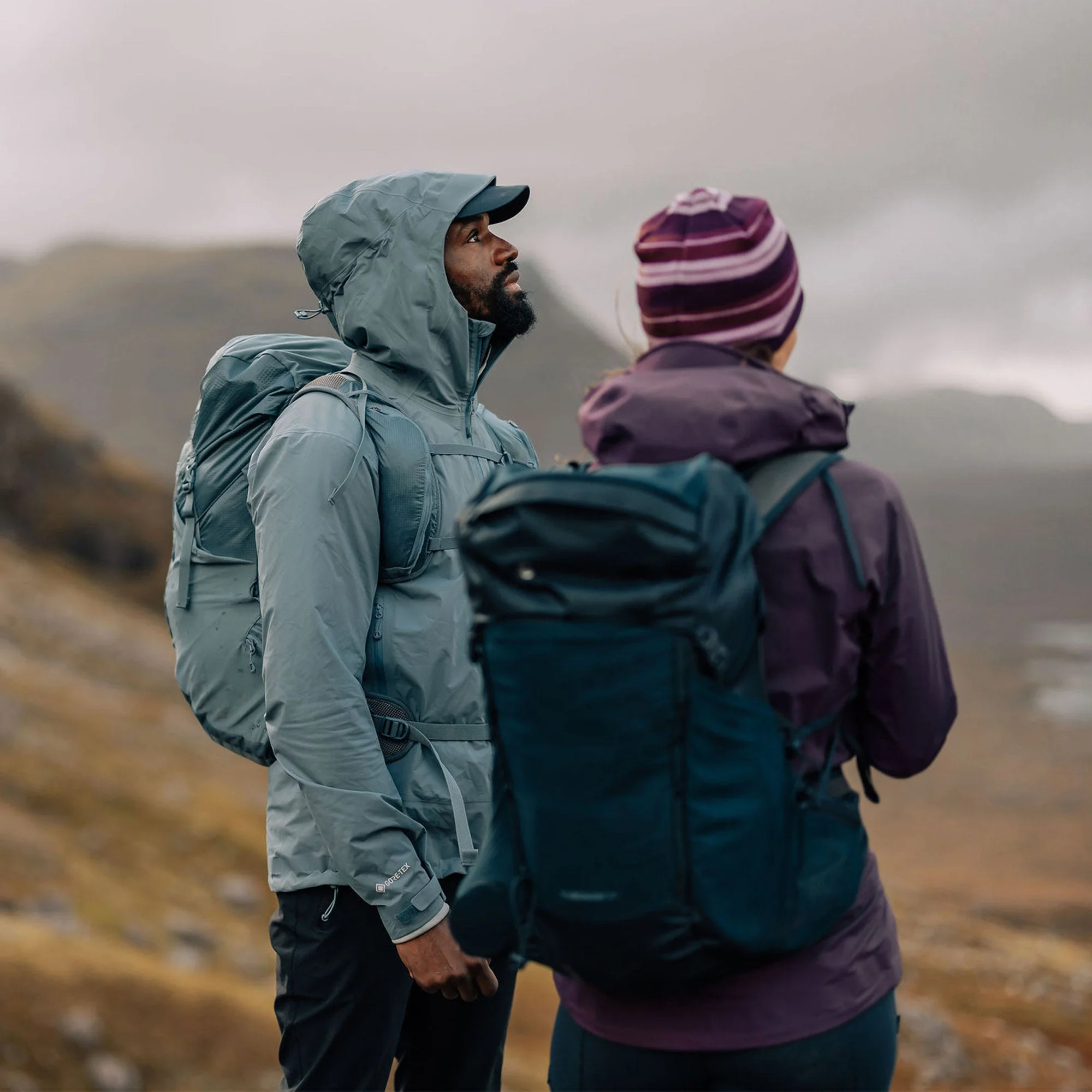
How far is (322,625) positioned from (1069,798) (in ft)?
166

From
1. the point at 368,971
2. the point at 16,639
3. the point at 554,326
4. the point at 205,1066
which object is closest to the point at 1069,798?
the point at 16,639

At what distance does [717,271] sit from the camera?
8.10ft

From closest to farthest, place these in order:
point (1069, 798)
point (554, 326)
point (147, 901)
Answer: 1. point (147, 901)
2. point (1069, 798)
3. point (554, 326)

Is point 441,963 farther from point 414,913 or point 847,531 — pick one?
point 847,531

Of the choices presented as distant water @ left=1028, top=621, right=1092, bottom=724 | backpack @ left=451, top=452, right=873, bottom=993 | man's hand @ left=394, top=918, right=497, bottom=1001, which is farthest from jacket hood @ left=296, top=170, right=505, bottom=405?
distant water @ left=1028, top=621, right=1092, bottom=724

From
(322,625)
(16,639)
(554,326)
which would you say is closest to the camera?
(322,625)

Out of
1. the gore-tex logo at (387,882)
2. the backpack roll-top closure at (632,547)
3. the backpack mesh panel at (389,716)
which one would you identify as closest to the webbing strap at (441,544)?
the backpack mesh panel at (389,716)

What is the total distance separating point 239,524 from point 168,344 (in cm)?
16432

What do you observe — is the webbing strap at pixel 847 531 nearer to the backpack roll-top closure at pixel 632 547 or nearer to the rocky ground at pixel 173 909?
the backpack roll-top closure at pixel 632 547

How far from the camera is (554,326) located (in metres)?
192

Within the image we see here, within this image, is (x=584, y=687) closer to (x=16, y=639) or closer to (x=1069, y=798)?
(x=16, y=639)

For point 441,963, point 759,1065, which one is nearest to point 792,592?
point 759,1065

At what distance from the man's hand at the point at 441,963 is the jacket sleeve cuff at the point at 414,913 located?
17 millimetres

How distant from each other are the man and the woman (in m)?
0.79
